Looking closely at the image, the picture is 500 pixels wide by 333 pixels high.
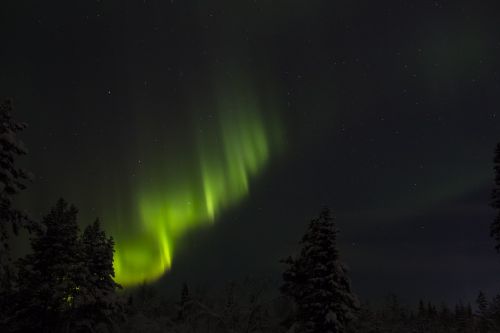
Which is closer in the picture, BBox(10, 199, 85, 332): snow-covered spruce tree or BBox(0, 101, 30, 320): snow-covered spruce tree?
BBox(0, 101, 30, 320): snow-covered spruce tree

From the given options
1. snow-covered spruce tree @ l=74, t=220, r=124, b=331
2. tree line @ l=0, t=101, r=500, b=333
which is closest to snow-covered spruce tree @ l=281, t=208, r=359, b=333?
tree line @ l=0, t=101, r=500, b=333

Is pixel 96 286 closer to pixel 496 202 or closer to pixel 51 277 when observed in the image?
pixel 51 277

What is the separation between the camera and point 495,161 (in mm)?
29641

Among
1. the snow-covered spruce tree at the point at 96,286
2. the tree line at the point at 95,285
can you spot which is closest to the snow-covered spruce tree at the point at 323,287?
the tree line at the point at 95,285

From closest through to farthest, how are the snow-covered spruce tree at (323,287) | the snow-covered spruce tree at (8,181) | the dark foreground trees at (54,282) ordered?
the snow-covered spruce tree at (8,181), the snow-covered spruce tree at (323,287), the dark foreground trees at (54,282)

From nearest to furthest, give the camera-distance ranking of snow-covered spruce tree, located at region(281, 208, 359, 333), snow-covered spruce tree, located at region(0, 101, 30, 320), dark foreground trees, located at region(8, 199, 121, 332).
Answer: snow-covered spruce tree, located at region(0, 101, 30, 320), snow-covered spruce tree, located at region(281, 208, 359, 333), dark foreground trees, located at region(8, 199, 121, 332)

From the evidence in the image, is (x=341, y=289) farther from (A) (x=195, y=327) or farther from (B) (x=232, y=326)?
(A) (x=195, y=327)

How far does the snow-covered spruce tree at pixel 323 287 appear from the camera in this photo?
2447 centimetres

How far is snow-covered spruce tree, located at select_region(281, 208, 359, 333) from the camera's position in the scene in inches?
963

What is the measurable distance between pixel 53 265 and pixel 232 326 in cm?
2553

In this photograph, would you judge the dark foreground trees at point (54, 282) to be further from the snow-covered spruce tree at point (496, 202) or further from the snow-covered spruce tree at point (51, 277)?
the snow-covered spruce tree at point (496, 202)

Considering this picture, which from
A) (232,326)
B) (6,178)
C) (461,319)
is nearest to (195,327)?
(232,326)

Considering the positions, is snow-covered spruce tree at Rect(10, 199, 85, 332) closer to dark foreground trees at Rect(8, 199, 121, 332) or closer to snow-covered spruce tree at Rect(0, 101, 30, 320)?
dark foreground trees at Rect(8, 199, 121, 332)

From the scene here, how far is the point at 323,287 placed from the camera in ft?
81.7
